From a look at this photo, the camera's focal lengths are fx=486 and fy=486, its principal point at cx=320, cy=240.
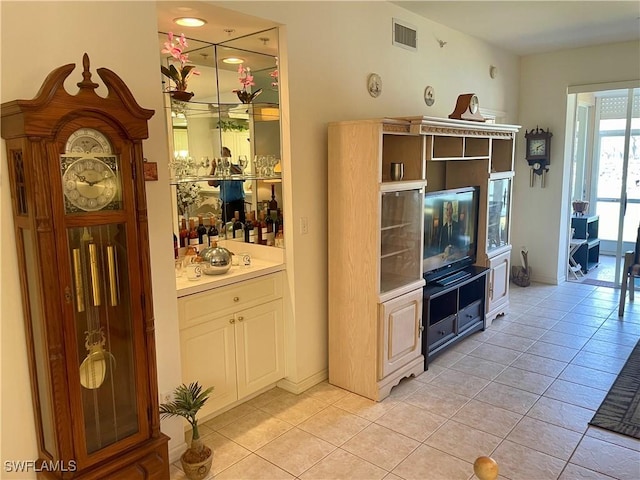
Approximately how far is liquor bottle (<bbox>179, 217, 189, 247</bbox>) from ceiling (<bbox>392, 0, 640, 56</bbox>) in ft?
7.75

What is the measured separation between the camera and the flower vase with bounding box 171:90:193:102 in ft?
9.95

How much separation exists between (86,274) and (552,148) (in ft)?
18.3

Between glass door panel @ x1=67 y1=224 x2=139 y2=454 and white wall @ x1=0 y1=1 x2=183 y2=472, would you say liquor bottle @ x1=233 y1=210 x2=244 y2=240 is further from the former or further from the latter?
glass door panel @ x1=67 y1=224 x2=139 y2=454

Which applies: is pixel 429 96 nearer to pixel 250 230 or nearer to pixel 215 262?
pixel 250 230

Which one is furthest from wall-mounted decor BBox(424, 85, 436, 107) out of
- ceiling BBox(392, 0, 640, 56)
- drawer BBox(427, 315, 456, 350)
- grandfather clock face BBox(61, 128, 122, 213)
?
grandfather clock face BBox(61, 128, 122, 213)

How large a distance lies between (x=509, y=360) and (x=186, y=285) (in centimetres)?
263

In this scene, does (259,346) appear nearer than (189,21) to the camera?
No

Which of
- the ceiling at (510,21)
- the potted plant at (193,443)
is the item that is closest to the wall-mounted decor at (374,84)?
the ceiling at (510,21)

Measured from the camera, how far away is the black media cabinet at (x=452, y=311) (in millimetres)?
3709

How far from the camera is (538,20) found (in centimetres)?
445

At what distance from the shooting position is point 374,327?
324cm

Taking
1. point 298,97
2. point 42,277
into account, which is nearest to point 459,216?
point 298,97

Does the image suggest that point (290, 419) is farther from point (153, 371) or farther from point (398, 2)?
point (398, 2)

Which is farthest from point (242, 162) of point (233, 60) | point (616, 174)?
point (616, 174)
